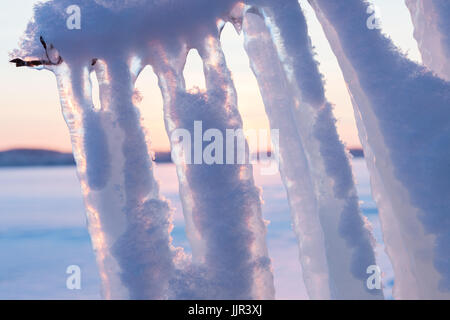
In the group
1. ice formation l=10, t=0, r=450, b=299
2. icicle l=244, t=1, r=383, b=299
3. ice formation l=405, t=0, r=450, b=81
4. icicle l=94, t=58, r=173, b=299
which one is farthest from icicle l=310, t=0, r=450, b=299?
icicle l=94, t=58, r=173, b=299

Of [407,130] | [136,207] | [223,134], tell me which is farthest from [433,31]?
[136,207]

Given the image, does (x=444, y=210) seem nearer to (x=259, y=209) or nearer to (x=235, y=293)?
(x=259, y=209)

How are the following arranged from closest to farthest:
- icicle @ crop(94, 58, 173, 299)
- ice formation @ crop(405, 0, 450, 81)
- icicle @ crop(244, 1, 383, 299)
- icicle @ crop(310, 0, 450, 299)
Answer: icicle @ crop(94, 58, 173, 299) → icicle @ crop(310, 0, 450, 299) → icicle @ crop(244, 1, 383, 299) → ice formation @ crop(405, 0, 450, 81)

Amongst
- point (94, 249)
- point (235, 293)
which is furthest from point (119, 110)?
point (235, 293)

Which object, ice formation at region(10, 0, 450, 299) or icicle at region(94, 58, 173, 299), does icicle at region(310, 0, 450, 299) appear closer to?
ice formation at region(10, 0, 450, 299)

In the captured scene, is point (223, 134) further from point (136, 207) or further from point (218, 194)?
point (136, 207)

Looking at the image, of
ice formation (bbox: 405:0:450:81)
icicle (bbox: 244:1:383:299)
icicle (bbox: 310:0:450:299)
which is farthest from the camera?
ice formation (bbox: 405:0:450:81)

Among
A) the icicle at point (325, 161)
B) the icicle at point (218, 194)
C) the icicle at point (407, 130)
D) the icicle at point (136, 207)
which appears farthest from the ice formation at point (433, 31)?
the icicle at point (136, 207)
